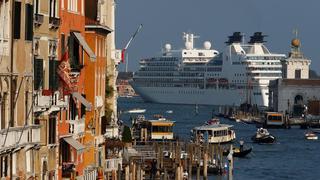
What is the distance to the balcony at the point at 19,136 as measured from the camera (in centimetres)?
2141

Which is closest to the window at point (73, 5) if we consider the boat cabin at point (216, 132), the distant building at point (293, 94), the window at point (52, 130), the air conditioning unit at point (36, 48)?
the window at point (52, 130)

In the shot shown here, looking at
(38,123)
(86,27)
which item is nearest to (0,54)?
(38,123)

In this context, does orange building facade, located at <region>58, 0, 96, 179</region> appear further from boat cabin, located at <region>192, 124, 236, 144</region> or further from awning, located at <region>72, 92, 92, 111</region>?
boat cabin, located at <region>192, 124, 236, 144</region>

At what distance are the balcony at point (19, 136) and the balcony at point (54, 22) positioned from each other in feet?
10.5

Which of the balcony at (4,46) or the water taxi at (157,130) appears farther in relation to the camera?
the water taxi at (157,130)

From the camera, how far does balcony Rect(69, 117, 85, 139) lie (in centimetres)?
2969

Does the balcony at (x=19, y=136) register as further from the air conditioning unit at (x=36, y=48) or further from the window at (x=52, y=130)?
the window at (x=52, y=130)

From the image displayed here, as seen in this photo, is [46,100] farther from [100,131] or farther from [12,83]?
[100,131]

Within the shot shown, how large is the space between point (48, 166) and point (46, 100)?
159 cm

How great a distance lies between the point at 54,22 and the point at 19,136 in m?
4.84

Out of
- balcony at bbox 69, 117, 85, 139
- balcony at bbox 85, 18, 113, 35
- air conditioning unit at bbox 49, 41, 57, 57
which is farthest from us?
balcony at bbox 85, 18, 113, 35

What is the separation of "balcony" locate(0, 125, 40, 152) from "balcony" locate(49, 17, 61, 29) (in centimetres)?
320

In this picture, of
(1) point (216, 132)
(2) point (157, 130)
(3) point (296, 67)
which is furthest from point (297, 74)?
(2) point (157, 130)

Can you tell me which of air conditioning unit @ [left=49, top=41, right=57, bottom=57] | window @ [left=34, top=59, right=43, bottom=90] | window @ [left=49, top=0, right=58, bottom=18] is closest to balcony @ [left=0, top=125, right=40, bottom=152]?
window @ [left=34, top=59, right=43, bottom=90]
